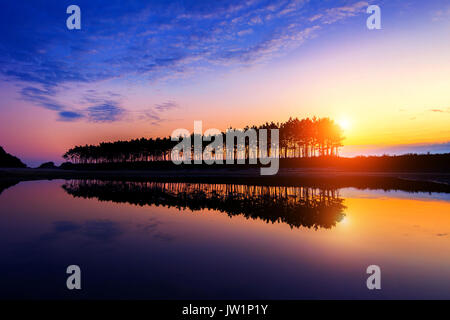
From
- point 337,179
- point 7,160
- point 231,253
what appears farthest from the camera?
point 7,160

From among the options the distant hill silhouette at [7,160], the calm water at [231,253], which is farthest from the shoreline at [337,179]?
the distant hill silhouette at [7,160]

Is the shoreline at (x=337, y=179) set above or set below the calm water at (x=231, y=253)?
above

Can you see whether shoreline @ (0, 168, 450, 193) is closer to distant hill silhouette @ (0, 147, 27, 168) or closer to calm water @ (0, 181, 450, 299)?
calm water @ (0, 181, 450, 299)

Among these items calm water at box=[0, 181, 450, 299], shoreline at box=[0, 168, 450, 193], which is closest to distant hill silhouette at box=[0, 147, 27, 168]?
shoreline at box=[0, 168, 450, 193]

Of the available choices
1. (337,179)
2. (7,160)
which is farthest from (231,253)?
(7,160)

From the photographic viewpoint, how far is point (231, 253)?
995cm

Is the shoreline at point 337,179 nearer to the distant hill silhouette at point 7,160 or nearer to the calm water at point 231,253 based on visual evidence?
the calm water at point 231,253

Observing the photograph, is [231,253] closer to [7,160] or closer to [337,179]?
[337,179]

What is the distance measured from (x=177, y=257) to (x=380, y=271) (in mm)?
7473

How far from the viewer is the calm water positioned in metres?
7.01

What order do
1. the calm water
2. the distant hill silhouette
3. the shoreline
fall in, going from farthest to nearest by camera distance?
the distant hill silhouette
the shoreline
the calm water

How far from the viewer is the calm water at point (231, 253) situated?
7.01 meters
